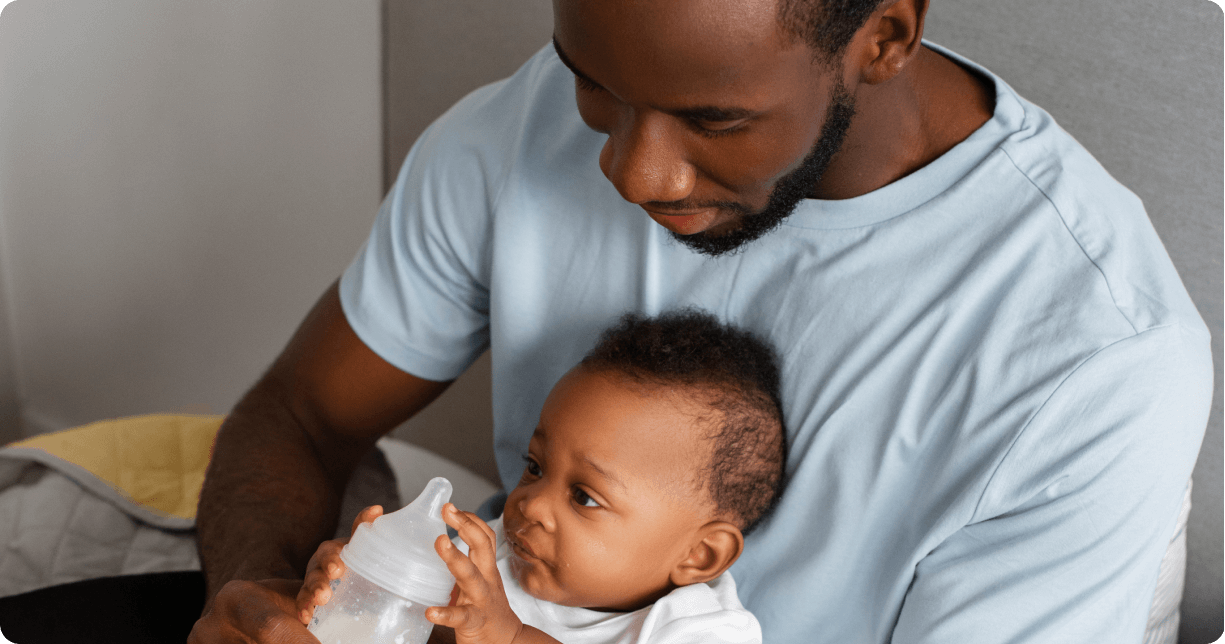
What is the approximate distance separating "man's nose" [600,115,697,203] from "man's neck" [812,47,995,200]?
0.82ft

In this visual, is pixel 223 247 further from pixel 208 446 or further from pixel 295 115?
pixel 208 446

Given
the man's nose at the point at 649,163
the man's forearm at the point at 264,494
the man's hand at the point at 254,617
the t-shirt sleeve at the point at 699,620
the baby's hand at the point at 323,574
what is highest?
the man's nose at the point at 649,163

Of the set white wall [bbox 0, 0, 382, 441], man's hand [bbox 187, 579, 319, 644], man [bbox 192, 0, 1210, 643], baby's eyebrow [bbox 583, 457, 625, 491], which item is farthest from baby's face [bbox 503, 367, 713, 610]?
white wall [bbox 0, 0, 382, 441]

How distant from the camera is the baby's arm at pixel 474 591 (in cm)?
79

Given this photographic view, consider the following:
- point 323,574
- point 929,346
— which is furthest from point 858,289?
point 323,574

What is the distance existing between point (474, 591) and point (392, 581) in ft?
0.23

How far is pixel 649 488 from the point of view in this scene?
1.03 meters

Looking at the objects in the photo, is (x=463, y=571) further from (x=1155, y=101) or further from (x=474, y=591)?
(x=1155, y=101)

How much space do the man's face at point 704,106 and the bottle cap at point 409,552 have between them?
0.33 meters

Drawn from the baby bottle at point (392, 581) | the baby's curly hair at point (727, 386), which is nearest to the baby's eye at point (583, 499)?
the baby's curly hair at point (727, 386)

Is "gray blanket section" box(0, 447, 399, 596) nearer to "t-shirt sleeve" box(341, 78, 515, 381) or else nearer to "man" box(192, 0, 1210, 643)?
"man" box(192, 0, 1210, 643)

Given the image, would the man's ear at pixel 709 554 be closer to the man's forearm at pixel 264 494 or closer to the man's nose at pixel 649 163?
the man's nose at pixel 649 163

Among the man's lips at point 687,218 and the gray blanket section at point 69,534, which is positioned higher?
the man's lips at point 687,218

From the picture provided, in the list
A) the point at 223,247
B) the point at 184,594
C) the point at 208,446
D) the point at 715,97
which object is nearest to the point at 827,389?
the point at 715,97
